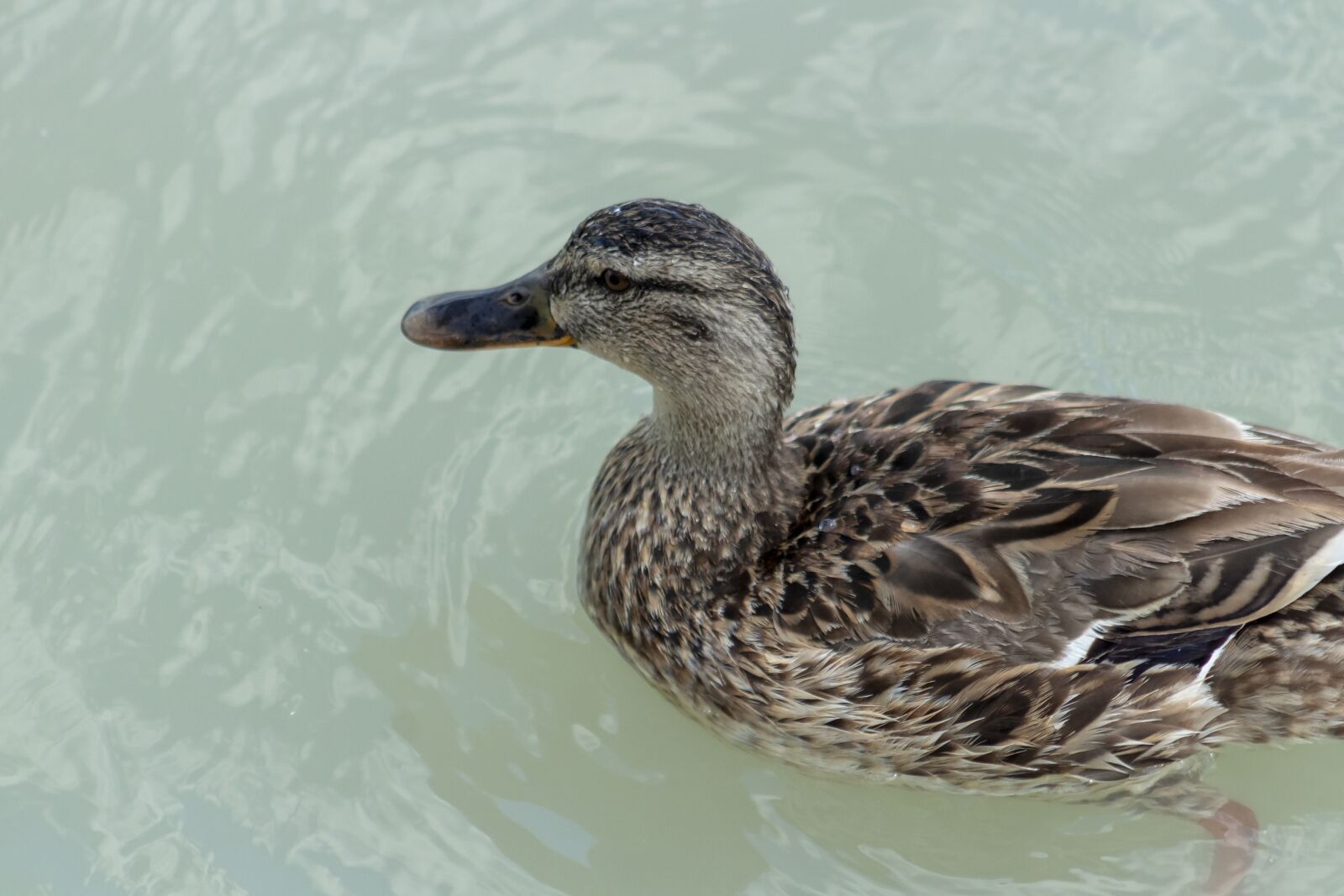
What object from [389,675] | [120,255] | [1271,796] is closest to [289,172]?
[120,255]

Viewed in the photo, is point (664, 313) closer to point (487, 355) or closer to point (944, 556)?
point (944, 556)

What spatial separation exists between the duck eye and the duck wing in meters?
0.99

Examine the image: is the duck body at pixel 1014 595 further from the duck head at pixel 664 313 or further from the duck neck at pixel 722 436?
the duck head at pixel 664 313

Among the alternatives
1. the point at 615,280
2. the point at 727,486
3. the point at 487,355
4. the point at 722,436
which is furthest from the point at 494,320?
the point at 487,355

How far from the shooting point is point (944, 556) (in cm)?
456

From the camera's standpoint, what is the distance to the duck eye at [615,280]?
4.68 m

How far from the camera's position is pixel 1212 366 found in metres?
6.32

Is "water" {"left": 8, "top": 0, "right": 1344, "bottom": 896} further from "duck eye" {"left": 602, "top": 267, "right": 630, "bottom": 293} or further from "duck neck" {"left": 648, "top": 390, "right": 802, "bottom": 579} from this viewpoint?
"duck eye" {"left": 602, "top": 267, "right": 630, "bottom": 293}

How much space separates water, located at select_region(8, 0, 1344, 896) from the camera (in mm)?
5297

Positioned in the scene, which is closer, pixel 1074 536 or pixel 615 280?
pixel 1074 536

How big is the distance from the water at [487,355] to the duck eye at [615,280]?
1588 millimetres

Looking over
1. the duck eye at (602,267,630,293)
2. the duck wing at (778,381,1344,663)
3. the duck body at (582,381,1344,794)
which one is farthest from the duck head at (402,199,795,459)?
the duck wing at (778,381,1344,663)

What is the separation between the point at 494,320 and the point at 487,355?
1.55 meters

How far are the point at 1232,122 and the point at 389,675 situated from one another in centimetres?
459
